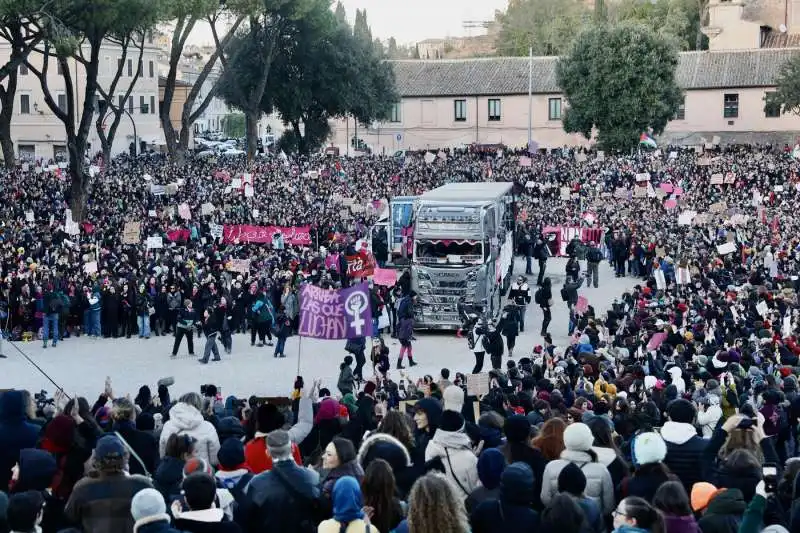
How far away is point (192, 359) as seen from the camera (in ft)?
82.7

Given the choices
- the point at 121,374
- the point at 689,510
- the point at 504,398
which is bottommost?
the point at 121,374

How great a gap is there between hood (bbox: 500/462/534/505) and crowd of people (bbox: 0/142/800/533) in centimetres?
1

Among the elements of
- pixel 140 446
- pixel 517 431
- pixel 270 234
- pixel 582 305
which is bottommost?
pixel 582 305

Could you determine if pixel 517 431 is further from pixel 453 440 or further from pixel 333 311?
pixel 333 311

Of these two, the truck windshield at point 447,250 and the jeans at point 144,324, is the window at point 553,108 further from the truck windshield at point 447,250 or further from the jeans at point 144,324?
the jeans at point 144,324

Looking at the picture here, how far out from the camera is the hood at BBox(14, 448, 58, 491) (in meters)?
9.27

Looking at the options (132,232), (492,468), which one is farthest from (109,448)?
(132,232)

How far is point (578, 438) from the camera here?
8.82 meters

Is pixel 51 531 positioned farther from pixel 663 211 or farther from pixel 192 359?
pixel 663 211

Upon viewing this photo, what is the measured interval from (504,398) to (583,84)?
49024mm

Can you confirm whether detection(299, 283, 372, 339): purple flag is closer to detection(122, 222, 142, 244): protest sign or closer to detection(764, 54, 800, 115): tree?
detection(122, 222, 142, 244): protest sign

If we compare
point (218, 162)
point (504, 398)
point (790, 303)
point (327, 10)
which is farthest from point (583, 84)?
point (504, 398)

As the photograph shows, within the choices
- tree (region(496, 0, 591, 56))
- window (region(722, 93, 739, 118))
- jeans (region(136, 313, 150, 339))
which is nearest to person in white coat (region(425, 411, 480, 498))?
jeans (region(136, 313, 150, 339))

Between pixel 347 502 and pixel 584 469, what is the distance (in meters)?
2.13
